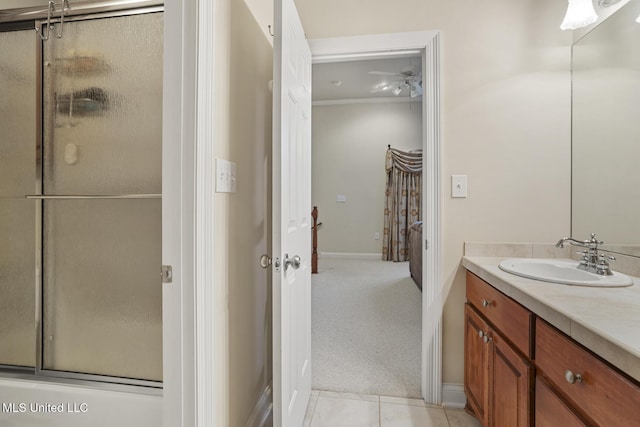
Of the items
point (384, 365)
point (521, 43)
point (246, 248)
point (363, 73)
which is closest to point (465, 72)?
point (521, 43)

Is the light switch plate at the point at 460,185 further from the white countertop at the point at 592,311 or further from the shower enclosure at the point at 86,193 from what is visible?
the shower enclosure at the point at 86,193

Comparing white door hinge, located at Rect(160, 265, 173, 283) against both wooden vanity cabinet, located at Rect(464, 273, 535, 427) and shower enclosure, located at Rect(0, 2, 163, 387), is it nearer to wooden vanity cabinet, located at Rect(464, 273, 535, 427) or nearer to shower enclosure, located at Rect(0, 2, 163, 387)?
shower enclosure, located at Rect(0, 2, 163, 387)

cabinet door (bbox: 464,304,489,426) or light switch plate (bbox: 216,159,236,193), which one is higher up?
light switch plate (bbox: 216,159,236,193)

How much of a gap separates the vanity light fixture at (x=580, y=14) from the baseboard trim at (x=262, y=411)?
245cm

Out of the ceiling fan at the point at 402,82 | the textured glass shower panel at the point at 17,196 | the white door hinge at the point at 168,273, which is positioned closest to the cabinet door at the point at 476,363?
the white door hinge at the point at 168,273

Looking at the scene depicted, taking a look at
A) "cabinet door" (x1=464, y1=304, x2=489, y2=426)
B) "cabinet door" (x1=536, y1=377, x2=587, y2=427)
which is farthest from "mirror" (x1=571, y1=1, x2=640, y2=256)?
"cabinet door" (x1=536, y1=377, x2=587, y2=427)

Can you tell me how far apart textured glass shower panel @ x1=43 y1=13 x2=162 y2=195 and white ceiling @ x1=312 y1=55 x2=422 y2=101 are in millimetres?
2672

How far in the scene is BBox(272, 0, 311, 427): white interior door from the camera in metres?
1.12

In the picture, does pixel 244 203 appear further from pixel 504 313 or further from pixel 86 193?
pixel 504 313

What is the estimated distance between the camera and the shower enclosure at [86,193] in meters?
1.58

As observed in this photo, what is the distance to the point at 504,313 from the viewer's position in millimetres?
1192

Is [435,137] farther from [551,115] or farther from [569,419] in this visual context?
[569,419]

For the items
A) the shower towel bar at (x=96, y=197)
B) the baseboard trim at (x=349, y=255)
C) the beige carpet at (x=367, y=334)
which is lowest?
the beige carpet at (x=367, y=334)

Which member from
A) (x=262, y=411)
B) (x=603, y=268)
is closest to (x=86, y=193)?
(x=262, y=411)
